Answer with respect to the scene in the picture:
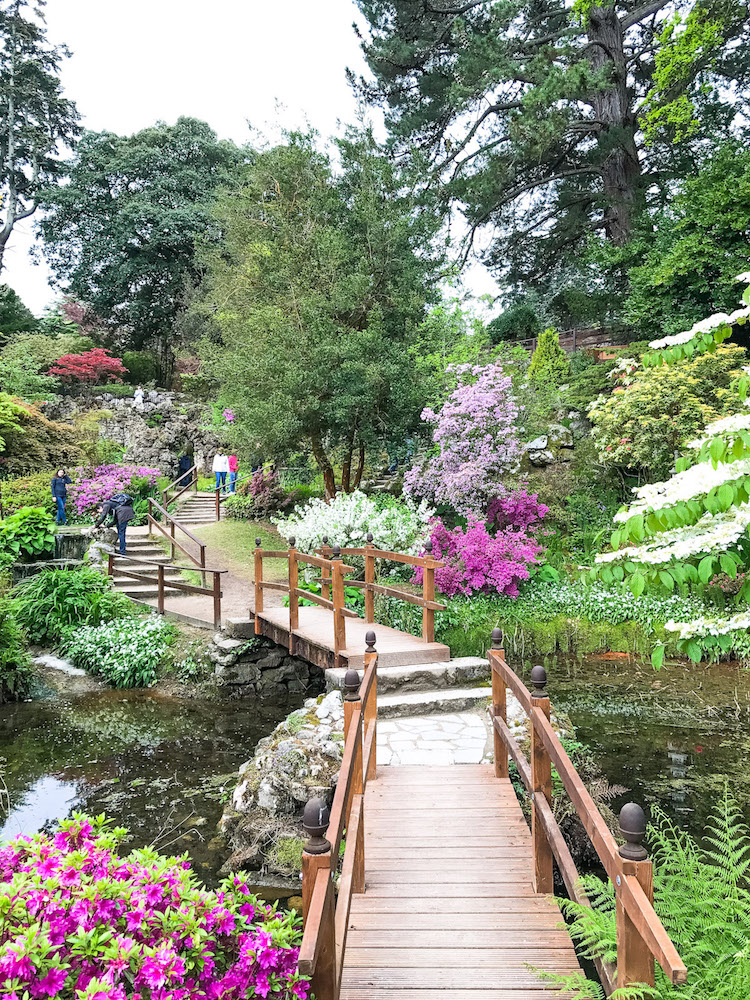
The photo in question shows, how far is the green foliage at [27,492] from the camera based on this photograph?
55.2ft

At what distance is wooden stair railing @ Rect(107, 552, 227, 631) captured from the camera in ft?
34.8

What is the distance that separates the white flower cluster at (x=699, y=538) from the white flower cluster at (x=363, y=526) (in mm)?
8118

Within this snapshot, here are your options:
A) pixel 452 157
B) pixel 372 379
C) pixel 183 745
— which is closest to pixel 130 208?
pixel 452 157

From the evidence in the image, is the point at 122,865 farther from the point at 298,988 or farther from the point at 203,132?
the point at 203,132

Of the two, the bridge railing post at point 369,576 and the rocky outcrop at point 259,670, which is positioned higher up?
the bridge railing post at point 369,576

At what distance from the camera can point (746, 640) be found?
9102mm

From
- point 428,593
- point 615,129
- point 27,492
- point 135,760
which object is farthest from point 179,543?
point 615,129

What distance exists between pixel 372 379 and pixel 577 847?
9.77 meters

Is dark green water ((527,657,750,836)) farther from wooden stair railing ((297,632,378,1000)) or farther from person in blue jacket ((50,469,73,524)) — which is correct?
person in blue jacket ((50,469,73,524))

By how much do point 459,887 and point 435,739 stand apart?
2198mm

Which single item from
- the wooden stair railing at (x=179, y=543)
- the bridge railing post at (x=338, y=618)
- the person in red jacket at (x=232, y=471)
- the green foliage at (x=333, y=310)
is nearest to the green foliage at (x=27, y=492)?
the wooden stair railing at (x=179, y=543)

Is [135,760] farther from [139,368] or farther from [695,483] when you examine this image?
[139,368]

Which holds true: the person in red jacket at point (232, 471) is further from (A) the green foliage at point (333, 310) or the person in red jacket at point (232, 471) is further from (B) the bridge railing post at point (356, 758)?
(B) the bridge railing post at point (356, 758)

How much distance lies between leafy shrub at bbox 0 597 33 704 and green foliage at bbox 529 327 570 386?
38.2ft
